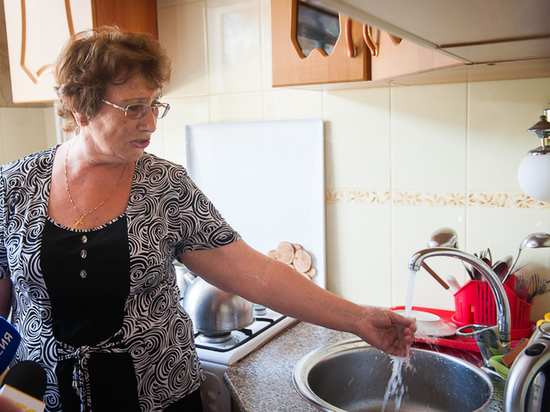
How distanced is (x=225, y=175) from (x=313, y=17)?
743mm

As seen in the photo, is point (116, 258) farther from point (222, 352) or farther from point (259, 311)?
point (259, 311)

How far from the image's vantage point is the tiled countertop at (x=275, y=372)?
3.60 feet

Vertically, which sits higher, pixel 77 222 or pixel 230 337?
pixel 77 222

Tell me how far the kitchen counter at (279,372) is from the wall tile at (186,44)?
3.35ft

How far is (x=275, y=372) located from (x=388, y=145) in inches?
31.5

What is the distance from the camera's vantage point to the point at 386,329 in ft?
3.74

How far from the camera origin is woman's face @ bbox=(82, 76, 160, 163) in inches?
43.4

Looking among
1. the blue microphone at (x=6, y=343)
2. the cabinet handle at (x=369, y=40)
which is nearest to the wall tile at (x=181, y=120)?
the cabinet handle at (x=369, y=40)

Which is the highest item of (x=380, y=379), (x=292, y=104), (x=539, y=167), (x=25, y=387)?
(x=292, y=104)

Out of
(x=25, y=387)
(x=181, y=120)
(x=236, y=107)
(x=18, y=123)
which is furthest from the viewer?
(x=18, y=123)

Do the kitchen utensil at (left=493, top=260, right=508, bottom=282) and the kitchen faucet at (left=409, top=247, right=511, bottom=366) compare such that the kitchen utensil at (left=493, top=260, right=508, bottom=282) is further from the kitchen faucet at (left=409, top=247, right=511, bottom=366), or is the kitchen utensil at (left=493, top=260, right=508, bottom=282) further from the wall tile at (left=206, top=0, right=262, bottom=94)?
the wall tile at (left=206, top=0, right=262, bottom=94)

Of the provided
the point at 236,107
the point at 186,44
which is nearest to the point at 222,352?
the point at 236,107

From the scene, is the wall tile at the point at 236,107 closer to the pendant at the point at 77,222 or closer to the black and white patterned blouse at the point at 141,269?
the black and white patterned blouse at the point at 141,269

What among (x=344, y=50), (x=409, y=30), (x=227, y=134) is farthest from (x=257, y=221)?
(x=409, y=30)
